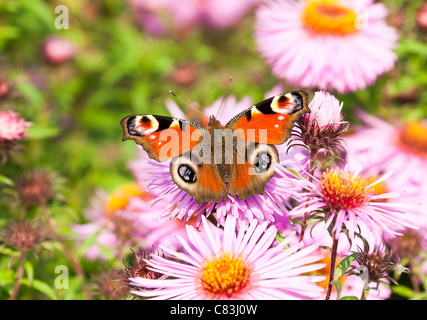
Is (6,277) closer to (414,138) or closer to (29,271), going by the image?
(29,271)

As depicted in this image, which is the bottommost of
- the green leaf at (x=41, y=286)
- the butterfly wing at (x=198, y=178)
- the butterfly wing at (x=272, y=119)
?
the green leaf at (x=41, y=286)

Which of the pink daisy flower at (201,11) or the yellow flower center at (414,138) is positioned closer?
the yellow flower center at (414,138)

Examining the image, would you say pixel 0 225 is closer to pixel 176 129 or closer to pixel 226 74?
pixel 176 129

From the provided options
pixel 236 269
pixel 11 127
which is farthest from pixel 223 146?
pixel 11 127

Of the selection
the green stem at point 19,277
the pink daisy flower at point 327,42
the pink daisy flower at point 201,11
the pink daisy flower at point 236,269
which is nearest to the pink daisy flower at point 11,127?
the green stem at point 19,277

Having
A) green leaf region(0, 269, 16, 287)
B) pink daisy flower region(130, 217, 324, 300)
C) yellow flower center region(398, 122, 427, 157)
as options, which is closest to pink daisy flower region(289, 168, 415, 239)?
pink daisy flower region(130, 217, 324, 300)

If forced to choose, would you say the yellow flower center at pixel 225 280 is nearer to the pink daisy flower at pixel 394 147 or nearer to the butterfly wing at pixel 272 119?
the butterfly wing at pixel 272 119

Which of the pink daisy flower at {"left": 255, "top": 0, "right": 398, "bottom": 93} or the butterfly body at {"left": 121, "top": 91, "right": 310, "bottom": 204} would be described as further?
the pink daisy flower at {"left": 255, "top": 0, "right": 398, "bottom": 93}

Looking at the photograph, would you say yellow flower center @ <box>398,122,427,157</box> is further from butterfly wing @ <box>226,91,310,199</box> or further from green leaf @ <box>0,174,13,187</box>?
green leaf @ <box>0,174,13,187</box>
